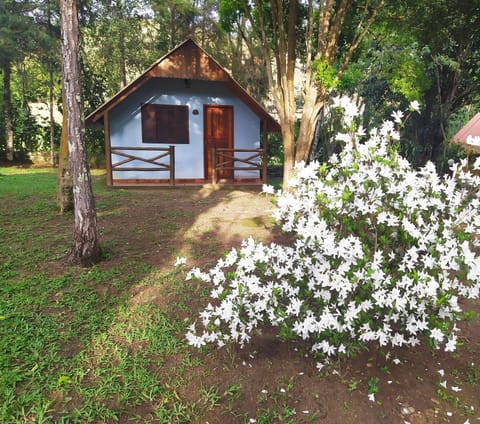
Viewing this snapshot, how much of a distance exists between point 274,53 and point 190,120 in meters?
4.94

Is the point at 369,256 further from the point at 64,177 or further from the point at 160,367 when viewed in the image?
the point at 64,177

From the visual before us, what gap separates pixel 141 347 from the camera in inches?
123

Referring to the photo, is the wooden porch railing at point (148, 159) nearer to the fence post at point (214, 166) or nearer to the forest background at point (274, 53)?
the fence post at point (214, 166)

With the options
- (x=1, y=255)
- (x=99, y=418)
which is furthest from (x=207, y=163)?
(x=99, y=418)

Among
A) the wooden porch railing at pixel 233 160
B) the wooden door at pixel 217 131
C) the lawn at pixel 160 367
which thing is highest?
the wooden door at pixel 217 131

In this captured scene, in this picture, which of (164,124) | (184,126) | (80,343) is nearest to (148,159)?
(164,124)

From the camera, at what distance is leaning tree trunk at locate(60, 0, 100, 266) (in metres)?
4.07

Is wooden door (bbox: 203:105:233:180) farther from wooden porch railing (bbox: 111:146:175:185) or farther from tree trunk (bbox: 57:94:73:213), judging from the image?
tree trunk (bbox: 57:94:73:213)

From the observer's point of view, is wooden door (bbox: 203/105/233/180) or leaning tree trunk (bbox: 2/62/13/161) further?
leaning tree trunk (bbox: 2/62/13/161)

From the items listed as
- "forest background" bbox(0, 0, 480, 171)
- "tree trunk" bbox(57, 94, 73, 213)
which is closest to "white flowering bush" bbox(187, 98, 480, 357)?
"forest background" bbox(0, 0, 480, 171)

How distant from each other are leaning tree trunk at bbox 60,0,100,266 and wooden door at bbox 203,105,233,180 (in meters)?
8.66

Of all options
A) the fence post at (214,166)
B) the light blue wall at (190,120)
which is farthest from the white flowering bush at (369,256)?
the light blue wall at (190,120)

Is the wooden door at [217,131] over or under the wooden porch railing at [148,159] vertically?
over

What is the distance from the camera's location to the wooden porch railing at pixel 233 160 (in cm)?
1216
